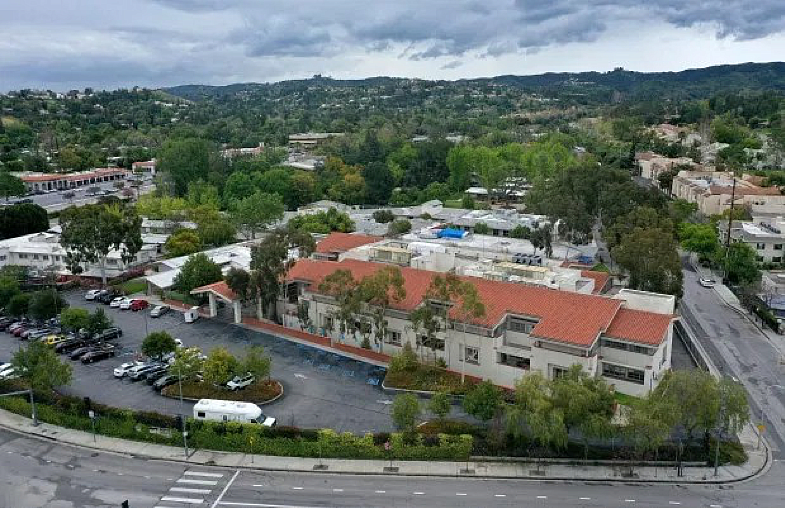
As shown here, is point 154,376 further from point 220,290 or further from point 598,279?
point 598,279

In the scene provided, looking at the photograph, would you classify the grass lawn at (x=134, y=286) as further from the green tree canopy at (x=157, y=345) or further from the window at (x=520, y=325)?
the window at (x=520, y=325)

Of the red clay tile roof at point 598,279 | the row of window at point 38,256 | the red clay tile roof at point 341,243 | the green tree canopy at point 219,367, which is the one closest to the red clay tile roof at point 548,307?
the red clay tile roof at point 598,279

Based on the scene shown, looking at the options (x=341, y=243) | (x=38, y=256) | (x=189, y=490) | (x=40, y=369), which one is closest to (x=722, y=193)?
(x=341, y=243)

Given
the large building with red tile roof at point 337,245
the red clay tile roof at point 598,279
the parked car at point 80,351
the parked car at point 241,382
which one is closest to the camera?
the parked car at point 241,382

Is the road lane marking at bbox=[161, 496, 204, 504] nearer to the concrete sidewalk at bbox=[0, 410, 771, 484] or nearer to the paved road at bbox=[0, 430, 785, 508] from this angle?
the paved road at bbox=[0, 430, 785, 508]

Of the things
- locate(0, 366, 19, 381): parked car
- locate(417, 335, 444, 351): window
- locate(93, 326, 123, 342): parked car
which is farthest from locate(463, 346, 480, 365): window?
locate(0, 366, 19, 381): parked car

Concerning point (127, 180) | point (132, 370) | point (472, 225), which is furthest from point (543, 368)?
point (127, 180)

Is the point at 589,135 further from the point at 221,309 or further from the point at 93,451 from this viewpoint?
the point at 93,451
